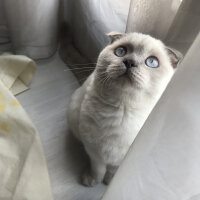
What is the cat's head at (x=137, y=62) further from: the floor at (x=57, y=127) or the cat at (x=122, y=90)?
the floor at (x=57, y=127)

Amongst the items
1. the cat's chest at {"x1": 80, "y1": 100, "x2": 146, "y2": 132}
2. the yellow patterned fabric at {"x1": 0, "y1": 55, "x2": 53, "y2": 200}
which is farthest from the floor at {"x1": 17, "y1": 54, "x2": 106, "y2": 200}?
the cat's chest at {"x1": 80, "y1": 100, "x2": 146, "y2": 132}

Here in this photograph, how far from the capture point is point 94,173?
0.99m

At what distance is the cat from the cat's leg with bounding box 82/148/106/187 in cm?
6

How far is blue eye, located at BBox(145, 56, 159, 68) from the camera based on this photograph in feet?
2.26

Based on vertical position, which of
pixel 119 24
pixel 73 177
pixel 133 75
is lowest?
pixel 73 177

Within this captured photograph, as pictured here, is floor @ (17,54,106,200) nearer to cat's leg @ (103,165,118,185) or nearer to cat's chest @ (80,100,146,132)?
cat's leg @ (103,165,118,185)

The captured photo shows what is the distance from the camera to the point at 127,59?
0.66m

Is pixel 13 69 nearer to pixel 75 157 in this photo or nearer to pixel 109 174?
pixel 75 157

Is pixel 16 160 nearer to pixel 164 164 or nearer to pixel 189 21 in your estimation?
pixel 164 164

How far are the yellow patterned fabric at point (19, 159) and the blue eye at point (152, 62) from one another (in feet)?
1.68

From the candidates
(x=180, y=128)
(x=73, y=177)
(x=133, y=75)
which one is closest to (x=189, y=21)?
(x=133, y=75)

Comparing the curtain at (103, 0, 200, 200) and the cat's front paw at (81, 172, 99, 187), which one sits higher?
the curtain at (103, 0, 200, 200)

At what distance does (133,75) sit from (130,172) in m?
0.22

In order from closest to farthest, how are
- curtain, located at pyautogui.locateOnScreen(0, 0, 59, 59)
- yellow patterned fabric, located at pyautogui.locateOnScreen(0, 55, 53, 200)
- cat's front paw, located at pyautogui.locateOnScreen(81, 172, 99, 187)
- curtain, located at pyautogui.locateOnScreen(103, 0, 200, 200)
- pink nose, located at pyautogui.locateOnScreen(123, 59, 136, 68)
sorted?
curtain, located at pyautogui.locateOnScreen(103, 0, 200, 200), pink nose, located at pyautogui.locateOnScreen(123, 59, 136, 68), yellow patterned fabric, located at pyautogui.locateOnScreen(0, 55, 53, 200), cat's front paw, located at pyautogui.locateOnScreen(81, 172, 99, 187), curtain, located at pyautogui.locateOnScreen(0, 0, 59, 59)
